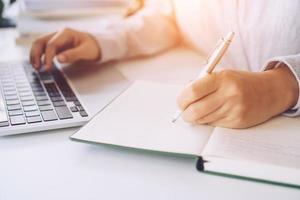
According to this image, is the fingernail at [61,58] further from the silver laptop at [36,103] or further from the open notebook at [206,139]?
the open notebook at [206,139]

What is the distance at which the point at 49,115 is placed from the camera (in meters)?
0.54

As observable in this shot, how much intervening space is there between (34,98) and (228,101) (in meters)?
0.30

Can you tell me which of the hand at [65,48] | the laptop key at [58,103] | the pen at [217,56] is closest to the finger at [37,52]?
the hand at [65,48]

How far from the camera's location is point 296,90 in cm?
51

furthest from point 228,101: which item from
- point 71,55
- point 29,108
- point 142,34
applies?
point 142,34

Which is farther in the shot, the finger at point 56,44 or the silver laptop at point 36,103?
the finger at point 56,44

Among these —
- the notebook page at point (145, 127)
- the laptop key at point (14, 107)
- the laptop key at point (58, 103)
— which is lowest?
the notebook page at point (145, 127)

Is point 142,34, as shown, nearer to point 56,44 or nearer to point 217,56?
point 56,44

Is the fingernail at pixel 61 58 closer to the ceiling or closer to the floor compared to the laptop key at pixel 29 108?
closer to the ceiling

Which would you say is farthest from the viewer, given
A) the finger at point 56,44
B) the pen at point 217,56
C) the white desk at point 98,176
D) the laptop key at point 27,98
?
the finger at point 56,44

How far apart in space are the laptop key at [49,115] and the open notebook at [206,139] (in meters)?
0.06

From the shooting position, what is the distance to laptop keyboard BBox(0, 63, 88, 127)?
1.74ft

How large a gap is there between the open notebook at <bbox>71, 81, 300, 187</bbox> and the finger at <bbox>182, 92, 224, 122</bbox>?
16 millimetres

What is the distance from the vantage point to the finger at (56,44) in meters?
0.77
